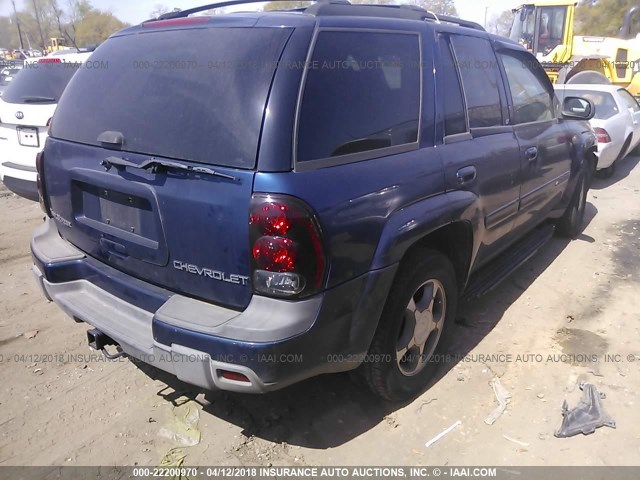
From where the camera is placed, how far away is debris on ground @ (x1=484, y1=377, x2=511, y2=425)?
115 inches

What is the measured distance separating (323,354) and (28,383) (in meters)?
2.00

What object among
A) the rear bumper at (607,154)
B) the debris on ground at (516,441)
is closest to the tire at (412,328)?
the debris on ground at (516,441)

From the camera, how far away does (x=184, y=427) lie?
2.83 metres

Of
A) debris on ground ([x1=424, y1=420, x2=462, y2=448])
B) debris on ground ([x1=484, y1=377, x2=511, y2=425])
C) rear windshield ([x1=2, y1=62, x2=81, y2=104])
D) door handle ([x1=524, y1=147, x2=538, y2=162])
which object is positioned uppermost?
rear windshield ([x1=2, y1=62, x2=81, y2=104])

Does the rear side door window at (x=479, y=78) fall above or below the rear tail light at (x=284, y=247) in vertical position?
above

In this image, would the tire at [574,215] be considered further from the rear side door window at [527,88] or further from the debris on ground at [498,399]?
the debris on ground at [498,399]

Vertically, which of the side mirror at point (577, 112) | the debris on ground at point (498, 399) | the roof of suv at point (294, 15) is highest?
the roof of suv at point (294, 15)

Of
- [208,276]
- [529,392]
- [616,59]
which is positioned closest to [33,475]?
[208,276]

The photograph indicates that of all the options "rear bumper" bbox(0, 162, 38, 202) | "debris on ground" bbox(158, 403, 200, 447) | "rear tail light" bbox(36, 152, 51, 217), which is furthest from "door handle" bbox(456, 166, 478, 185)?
"rear bumper" bbox(0, 162, 38, 202)

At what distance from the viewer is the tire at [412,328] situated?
2.67 m

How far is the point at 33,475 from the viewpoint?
2504 millimetres

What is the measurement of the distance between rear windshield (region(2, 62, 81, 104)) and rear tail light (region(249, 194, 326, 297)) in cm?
476

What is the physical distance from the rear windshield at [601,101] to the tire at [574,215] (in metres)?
3.49

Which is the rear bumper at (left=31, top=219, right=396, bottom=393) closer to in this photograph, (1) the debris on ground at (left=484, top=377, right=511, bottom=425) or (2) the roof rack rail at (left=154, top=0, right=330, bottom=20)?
(1) the debris on ground at (left=484, top=377, right=511, bottom=425)
